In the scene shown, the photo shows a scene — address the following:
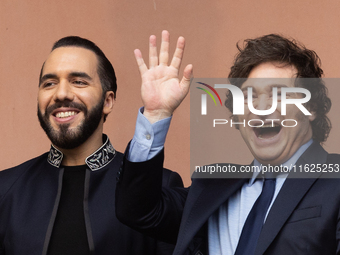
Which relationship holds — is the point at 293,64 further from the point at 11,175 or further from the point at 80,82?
the point at 11,175

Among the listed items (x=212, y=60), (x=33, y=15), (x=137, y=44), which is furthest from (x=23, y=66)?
(x=212, y=60)

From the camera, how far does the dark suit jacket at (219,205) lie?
1.65 metres

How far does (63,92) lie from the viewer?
2.28 meters

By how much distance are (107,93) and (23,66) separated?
1.21 m

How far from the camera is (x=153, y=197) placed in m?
1.87

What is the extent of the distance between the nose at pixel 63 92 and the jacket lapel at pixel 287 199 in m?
0.98

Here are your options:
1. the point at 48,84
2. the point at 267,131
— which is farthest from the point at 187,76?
the point at 48,84

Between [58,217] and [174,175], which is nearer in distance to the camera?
[58,217]

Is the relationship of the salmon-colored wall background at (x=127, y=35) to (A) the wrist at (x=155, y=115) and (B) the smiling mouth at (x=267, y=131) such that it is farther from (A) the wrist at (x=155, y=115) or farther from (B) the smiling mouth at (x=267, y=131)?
(A) the wrist at (x=155, y=115)

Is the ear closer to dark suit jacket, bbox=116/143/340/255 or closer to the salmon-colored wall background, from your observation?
dark suit jacket, bbox=116/143/340/255

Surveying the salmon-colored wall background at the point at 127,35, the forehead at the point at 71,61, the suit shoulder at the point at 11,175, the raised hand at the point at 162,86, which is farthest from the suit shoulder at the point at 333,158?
the salmon-colored wall background at the point at 127,35

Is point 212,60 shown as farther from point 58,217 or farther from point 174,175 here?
point 58,217

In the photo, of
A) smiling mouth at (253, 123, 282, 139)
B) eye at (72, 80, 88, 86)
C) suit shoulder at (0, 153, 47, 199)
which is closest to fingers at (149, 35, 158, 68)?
smiling mouth at (253, 123, 282, 139)

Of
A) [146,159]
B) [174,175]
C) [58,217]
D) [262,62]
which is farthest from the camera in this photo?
[174,175]
